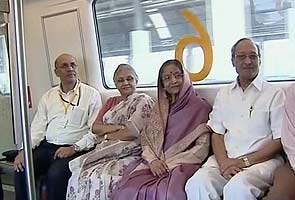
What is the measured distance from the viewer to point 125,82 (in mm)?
3855

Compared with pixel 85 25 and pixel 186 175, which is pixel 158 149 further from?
pixel 85 25

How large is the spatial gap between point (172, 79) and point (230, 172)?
2.78 ft

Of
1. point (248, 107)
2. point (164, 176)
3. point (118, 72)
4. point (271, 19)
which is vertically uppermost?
point (271, 19)

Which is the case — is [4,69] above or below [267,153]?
above

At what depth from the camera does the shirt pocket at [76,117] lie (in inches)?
159

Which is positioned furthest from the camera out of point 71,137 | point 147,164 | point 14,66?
point 71,137

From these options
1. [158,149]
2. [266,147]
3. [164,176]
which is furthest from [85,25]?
[266,147]

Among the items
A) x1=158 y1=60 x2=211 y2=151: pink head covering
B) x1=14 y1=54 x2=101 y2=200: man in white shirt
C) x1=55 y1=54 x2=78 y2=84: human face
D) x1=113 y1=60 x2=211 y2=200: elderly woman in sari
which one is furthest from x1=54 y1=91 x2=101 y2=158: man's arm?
x1=158 y1=60 x2=211 y2=151: pink head covering

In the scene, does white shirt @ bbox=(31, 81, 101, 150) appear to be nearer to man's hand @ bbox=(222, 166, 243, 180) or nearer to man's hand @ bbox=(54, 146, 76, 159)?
man's hand @ bbox=(54, 146, 76, 159)

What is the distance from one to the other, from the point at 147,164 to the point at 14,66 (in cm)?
110

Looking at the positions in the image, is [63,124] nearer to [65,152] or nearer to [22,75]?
[65,152]

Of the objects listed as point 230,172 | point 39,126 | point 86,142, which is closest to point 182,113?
point 230,172

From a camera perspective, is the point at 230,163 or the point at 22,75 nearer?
the point at 22,75

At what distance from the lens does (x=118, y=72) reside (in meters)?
3.92
